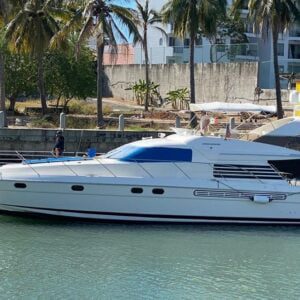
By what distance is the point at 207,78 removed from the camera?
43625mm

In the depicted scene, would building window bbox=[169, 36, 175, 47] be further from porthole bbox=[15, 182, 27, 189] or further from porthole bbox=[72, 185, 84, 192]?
porthole bbox=[15, 182, 27, 189]

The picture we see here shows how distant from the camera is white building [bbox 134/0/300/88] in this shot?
4201 centimetres

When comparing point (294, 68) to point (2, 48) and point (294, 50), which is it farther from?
point (2, 48)

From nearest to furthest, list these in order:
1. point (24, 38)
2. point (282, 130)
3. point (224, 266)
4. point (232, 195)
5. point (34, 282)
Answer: point (34, 282), point (224, 266), point (232, 195), point (282, 130), point (24, 38)

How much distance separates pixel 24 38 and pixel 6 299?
76.3 ft

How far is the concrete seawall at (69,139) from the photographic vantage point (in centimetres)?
2394

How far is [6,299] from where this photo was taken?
11.2 metres

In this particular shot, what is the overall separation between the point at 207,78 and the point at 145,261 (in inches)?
1213

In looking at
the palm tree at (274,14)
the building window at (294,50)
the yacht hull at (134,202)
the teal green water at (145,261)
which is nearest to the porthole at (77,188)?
the yacht hull at (134,202)

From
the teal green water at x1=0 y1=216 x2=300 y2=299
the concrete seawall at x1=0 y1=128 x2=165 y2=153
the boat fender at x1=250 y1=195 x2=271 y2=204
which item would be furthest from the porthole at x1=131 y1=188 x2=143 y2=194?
the concrete seawall at x1=0 y1=128 x2=165 y2=153

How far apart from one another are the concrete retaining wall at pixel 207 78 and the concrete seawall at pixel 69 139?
17709mm

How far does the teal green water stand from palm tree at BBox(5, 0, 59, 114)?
56.6ft

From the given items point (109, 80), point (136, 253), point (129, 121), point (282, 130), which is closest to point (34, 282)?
point (136, 253)

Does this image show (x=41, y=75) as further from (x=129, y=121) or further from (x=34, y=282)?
(x=34, y=282)
